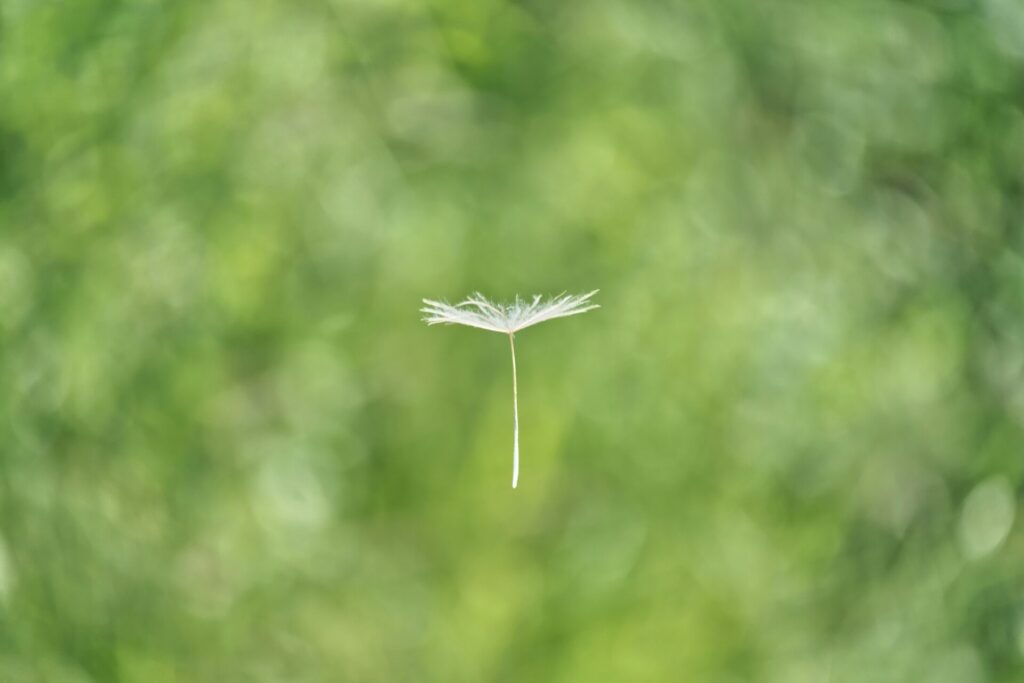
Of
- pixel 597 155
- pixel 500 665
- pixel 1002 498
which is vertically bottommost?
pixel 500 665

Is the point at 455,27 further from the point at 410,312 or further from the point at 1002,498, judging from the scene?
the point at 1002,498

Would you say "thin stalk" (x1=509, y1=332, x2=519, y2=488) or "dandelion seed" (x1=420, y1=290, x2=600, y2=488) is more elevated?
"dandelion seed" (x1=420, y1=290, x2=600, y2=488)

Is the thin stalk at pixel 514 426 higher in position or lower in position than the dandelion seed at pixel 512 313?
lower

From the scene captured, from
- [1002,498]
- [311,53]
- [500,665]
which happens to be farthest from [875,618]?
[311,53]
